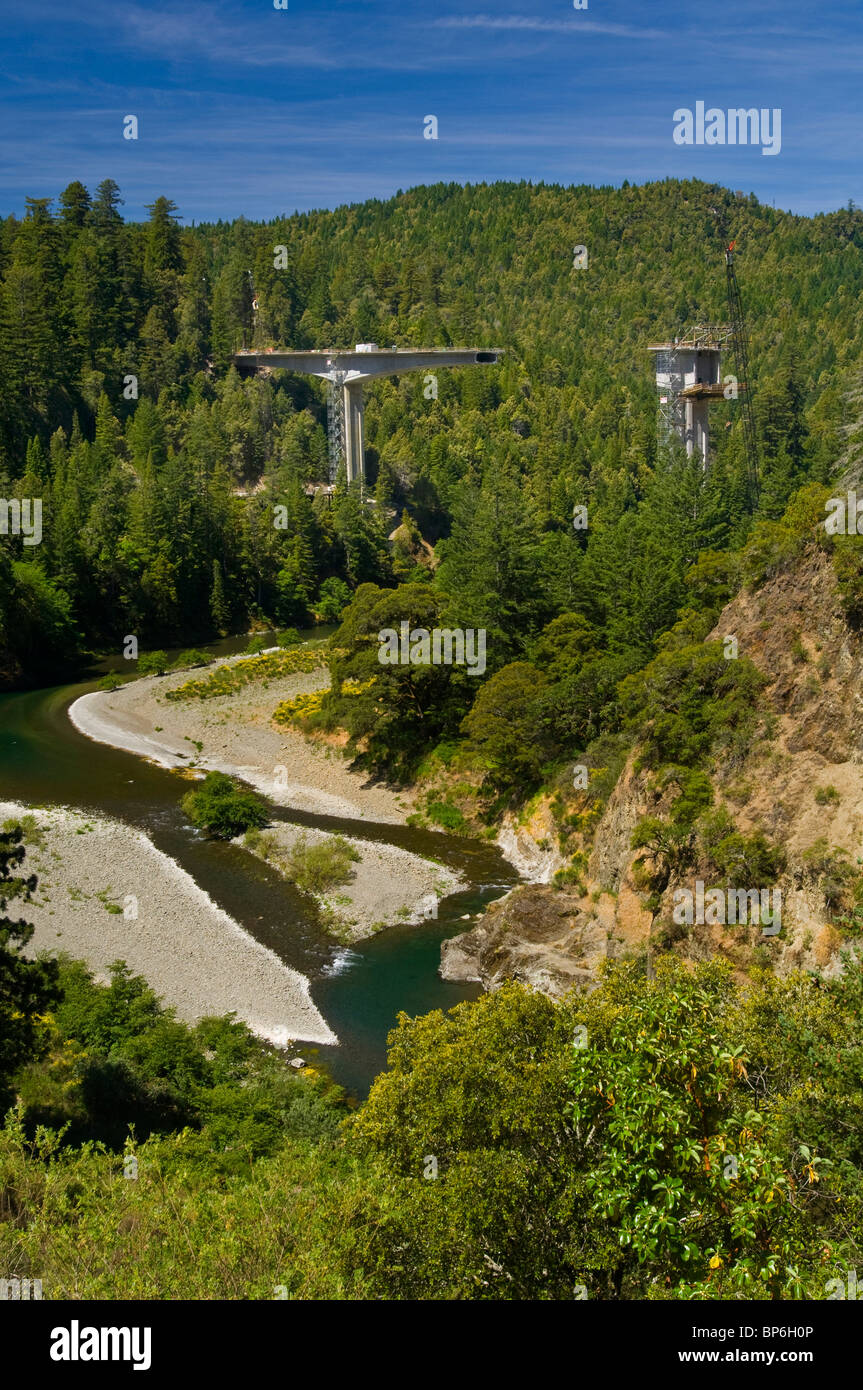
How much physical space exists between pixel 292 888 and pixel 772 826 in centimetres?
1566

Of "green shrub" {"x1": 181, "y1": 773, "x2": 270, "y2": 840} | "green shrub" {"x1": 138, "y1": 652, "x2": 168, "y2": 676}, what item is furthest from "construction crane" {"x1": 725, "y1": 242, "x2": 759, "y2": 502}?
"green shrub" {"x1": 181, "y1": 773, "x2": 270, "y2": 840}

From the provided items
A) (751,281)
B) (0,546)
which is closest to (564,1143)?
(0,546)

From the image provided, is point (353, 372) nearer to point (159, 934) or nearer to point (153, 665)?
point (153, 665)

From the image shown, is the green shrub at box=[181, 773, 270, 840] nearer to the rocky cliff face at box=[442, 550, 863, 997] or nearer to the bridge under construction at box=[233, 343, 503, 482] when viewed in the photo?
the rocky cliff face at box=[442, 550, 863, 997]

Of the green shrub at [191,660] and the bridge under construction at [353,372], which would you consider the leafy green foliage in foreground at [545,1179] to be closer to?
the green shrub at [191,660]

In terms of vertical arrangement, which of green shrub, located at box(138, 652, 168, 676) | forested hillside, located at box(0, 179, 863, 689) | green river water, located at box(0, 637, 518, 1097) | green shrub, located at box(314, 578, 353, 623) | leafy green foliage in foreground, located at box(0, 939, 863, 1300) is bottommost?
green river water, located at box(0, 637, 518, 1097)

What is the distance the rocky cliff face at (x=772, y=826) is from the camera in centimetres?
2530

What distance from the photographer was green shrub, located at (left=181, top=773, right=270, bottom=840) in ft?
134

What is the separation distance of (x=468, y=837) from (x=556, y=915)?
32.4ft

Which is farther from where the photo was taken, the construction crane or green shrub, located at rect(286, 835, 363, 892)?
the construction crane

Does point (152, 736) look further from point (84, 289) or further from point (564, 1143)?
point (84, 289)

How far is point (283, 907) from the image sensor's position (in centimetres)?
3469

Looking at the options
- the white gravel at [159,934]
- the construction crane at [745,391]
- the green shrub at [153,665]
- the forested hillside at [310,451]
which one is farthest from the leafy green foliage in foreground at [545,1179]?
the construction crane at [745,391]

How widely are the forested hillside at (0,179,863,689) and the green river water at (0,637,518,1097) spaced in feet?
27.6
